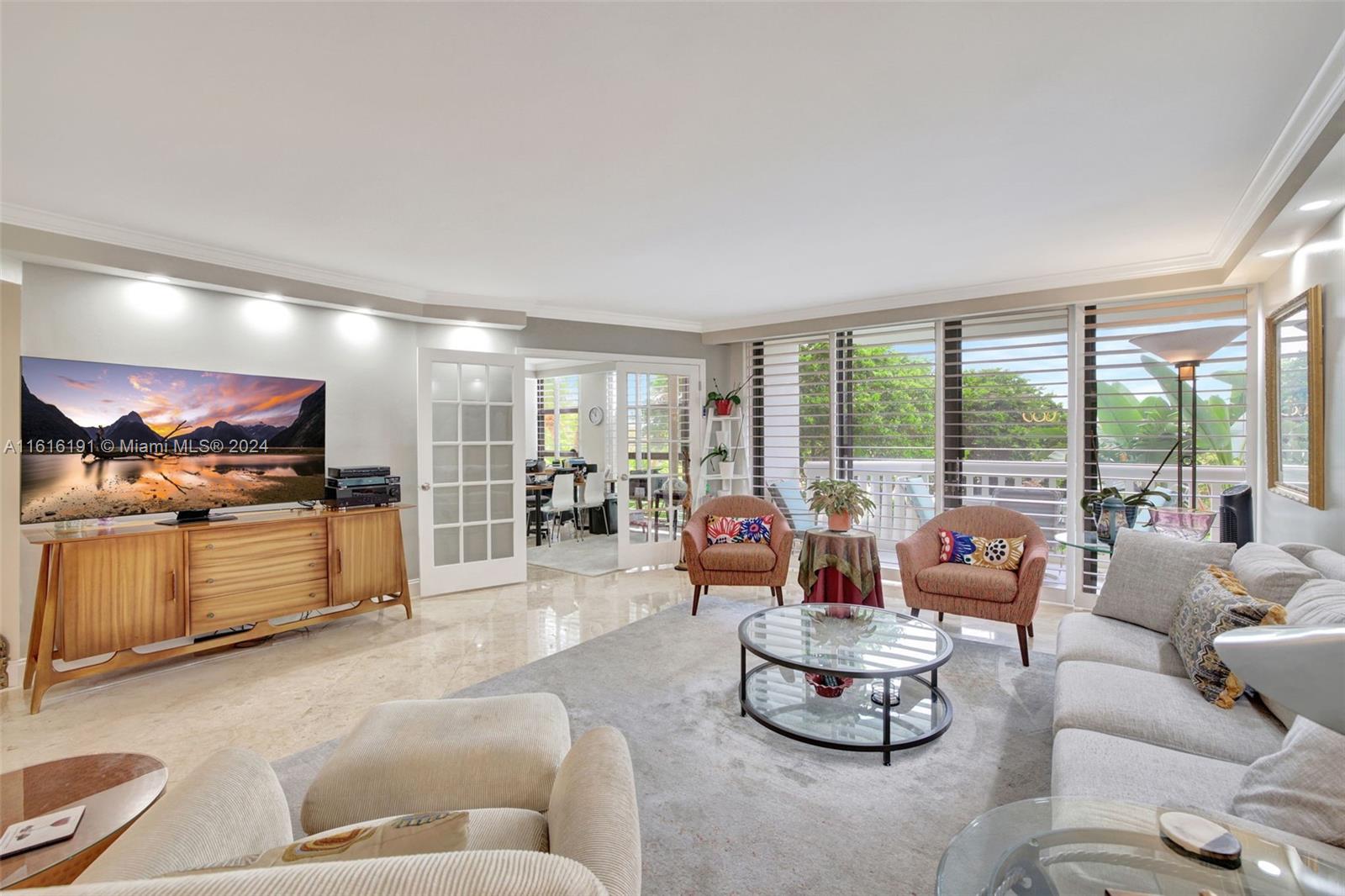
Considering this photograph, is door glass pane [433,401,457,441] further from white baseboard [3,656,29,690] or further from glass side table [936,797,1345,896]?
glass side table [936,797,1345,896]

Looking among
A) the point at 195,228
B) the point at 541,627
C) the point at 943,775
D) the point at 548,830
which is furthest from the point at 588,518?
the point at 548,830

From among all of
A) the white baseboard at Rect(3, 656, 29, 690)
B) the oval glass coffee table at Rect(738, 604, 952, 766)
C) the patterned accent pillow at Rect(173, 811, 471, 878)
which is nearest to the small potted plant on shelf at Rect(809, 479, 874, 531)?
the oval glass coffee table at Rect(738, 604, 952, 766)

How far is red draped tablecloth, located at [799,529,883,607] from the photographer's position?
394 centimetres

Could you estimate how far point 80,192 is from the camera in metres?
2.76

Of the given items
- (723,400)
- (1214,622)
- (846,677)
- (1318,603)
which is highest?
(723,400)

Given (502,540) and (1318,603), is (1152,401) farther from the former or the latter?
(502,540)

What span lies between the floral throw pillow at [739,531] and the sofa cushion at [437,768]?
2813 millimetres

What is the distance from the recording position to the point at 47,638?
2.91 meters

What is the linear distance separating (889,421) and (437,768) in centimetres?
460

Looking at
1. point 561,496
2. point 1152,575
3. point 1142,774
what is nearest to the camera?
point 1142,774

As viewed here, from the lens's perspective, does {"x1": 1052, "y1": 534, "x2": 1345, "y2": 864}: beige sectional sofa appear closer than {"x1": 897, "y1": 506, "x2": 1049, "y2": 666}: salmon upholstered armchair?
Yes

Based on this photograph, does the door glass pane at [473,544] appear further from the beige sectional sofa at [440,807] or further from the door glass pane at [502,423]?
the beige sectional sofa at [440,807]

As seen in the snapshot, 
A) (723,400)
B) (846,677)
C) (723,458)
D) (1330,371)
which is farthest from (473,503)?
(1330,371)

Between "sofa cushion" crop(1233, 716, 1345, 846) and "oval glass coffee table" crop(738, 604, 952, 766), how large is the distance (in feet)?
3.39
